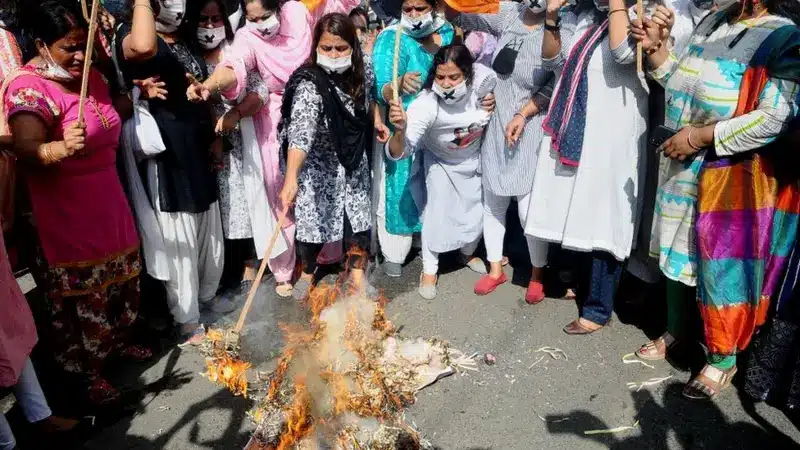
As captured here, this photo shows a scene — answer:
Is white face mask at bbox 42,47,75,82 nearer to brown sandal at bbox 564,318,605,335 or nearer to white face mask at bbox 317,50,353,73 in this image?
white face mask at bbox 317,50,353,73

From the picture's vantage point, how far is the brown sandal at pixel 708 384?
12.1 feet

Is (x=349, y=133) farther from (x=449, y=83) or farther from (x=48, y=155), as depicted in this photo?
(x=48, y=155)

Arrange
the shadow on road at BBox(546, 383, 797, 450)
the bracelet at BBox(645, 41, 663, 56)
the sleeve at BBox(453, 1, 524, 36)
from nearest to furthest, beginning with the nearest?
the shadow on road at BBox(546, 383, 797, 450)
the bracelet at BBox(645, 41, 663, 56)
the sleeve at BBox(453, 1, 524, 36)

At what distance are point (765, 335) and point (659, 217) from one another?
2.94 feet

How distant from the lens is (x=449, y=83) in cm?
431

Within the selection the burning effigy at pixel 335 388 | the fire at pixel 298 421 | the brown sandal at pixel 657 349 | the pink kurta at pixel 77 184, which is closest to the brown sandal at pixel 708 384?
the brown sandal at pixel 657 349

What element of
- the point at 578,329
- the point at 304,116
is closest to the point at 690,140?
the point at 578,329

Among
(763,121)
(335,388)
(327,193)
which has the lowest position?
(335,388)

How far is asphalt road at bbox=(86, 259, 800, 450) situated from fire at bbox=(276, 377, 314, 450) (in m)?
0.55

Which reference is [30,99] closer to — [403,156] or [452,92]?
[403,156]

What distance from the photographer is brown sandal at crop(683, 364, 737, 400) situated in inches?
145

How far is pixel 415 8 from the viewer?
4465 mm

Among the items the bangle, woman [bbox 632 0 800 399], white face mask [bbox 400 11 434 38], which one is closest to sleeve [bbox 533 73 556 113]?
woman [bbox 632 0 800 399]

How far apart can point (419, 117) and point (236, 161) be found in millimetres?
1416
